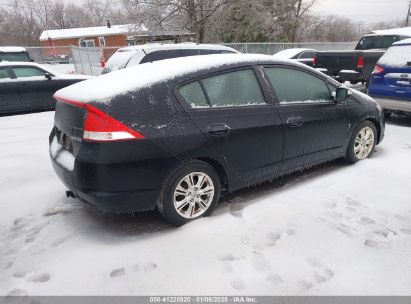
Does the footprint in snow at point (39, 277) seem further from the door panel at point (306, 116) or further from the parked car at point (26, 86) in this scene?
the parked car at point (26, 86)

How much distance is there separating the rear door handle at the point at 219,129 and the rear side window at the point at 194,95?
0.21m

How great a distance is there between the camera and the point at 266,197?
3965 millimetres

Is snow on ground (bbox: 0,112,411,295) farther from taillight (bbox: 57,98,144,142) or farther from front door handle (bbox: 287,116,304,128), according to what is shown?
taillight (bbox: 57,98,144,142)

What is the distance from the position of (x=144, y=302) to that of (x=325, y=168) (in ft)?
10.5

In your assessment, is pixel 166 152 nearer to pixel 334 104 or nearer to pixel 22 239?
pixel 22 239

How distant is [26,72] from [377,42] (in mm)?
11482

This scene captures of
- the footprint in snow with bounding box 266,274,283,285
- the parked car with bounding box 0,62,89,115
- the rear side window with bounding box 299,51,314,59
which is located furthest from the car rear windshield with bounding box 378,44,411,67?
Answer: the rear side window with bounding box 299,51,314,59

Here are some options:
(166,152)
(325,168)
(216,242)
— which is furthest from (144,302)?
(325,168)

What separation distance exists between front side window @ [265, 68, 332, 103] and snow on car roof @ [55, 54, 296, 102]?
32 cm

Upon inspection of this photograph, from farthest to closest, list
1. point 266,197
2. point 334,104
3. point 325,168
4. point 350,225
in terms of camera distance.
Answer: point 325,168, point 334,104, point 266,197, point 350,225

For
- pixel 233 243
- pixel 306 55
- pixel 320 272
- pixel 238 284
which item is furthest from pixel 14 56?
pixel 320 272

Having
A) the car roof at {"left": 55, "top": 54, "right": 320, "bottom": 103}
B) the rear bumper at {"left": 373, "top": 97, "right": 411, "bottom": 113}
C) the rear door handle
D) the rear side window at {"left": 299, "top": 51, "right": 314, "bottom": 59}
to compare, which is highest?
the car roof at {"left": 55, "top": 54, "right": 320, "bottom": 103}

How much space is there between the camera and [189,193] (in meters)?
3.34

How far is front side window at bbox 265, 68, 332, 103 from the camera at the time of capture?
4.01 meters
